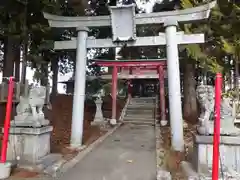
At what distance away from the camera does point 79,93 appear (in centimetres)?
887

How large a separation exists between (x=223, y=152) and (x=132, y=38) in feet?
16.2

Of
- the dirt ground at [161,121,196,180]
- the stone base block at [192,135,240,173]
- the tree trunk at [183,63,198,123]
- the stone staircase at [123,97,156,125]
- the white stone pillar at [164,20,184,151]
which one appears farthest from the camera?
the stone staircase at [123,97,156,125]

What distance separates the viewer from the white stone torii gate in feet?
27.8

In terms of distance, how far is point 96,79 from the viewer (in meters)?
14.9

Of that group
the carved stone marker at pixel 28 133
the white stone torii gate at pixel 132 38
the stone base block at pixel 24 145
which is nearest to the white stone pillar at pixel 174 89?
the white stone torii gate at pixel 132 38

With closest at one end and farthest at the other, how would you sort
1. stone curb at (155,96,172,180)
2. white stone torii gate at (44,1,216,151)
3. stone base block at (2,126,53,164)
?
stone curb at (155,96,172,180) → stone base block at (2,126,53,164) → white stone torii gate at (44,1,216,151)

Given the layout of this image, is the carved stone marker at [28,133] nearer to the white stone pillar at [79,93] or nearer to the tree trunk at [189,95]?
the white stone pillar at [79,93]

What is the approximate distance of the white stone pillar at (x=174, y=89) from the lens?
27.0 ft

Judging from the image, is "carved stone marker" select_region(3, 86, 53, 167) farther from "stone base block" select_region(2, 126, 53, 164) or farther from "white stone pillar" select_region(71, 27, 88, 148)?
"white stone pillar" select_region(71, 27, 88, 148)

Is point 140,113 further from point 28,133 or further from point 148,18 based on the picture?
point 28,133

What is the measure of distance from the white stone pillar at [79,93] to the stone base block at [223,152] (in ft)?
14.8

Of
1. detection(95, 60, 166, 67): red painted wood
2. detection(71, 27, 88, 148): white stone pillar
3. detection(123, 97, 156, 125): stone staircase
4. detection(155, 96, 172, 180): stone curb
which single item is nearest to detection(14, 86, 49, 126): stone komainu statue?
detection(71, 27, 88, 148): white stone pillar

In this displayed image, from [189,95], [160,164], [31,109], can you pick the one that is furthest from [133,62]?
[31,109]

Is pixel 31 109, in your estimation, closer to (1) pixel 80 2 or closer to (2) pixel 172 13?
(2) pixel 172 13
